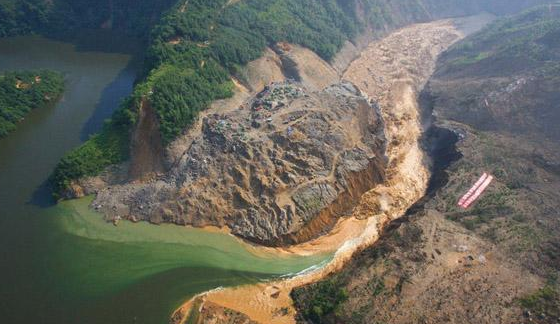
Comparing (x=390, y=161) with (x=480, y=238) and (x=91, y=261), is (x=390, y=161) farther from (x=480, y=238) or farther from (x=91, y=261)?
(x=91, y=261)

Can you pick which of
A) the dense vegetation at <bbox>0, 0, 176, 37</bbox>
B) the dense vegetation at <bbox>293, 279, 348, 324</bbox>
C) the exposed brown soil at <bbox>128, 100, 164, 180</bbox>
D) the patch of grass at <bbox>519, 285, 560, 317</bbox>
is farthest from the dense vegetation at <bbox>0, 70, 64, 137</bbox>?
the patch of grass at <bbox>519, 285, 560, 317</bbox>

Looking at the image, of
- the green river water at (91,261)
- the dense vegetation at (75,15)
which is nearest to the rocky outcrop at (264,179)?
the green river water at (91,261)

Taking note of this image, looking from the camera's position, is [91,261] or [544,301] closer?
[544,301]

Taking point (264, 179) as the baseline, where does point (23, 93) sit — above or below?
above

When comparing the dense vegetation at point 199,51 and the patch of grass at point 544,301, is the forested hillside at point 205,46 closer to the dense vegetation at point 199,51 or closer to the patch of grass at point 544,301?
the dense vegetation at point 199,51

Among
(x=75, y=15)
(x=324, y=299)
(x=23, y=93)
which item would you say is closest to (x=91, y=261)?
(x=324, y=299)

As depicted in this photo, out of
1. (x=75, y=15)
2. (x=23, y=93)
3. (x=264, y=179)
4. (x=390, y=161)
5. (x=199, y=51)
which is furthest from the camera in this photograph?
(x=75, y=15)

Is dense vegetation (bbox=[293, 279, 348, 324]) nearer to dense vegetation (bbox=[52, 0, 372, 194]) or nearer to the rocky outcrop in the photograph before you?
the rocky outcrop
